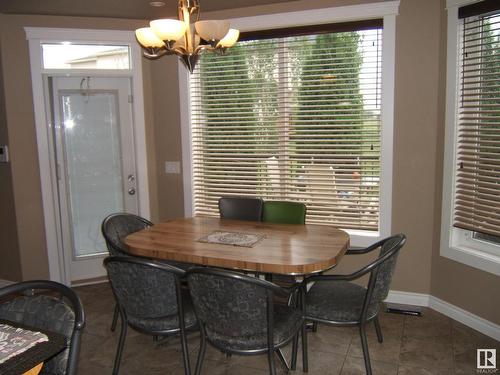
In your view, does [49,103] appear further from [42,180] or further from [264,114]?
[264,114]

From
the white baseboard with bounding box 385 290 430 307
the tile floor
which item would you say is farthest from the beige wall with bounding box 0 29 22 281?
the white baseboard with bounding box 385 290 430 307

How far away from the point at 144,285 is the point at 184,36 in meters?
1.46

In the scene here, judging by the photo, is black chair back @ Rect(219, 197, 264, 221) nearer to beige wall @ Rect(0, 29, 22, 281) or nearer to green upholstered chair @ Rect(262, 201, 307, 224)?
green upholstered chair @ Rect(262, 201, 307, 224)

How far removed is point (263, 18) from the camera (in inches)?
152

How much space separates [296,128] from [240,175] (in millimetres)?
727

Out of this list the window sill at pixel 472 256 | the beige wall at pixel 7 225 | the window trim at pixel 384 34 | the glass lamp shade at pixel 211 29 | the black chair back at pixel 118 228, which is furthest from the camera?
the beige wall at pixel 7 225

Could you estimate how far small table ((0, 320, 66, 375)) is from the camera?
Answer: 1300mm

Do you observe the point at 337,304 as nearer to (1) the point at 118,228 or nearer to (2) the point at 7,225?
(1) the point at 118,228

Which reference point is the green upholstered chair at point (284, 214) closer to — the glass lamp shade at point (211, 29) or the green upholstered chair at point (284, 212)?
the green upholstered chair at point (284, 212)

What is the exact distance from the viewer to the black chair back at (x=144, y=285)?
2297 millimetres

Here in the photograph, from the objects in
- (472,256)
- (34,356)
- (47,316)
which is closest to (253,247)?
(47,316)

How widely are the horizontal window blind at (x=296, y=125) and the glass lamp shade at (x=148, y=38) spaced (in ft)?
5.33

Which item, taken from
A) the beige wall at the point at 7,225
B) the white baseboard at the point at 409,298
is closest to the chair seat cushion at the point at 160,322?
the white baseboard at the point at 409,298

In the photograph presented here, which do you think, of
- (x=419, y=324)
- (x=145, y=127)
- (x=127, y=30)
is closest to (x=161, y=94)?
(x=145, y=127)
